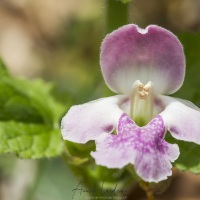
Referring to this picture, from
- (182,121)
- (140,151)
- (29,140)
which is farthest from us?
(29,140)

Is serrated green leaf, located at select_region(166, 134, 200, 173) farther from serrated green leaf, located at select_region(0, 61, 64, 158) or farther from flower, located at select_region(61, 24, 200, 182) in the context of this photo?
serrated green leaf, located at select_region(0, 61, 64, 158)

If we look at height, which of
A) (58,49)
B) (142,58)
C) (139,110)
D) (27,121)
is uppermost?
(142,58)

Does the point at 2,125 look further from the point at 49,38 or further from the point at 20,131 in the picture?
the point at 49,38

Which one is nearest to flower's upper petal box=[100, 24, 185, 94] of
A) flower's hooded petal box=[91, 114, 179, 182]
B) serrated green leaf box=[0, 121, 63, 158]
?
flower's hooded petal box=[91, 114, 179, 182]

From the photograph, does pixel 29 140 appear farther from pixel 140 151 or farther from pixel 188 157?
pixel 140 151

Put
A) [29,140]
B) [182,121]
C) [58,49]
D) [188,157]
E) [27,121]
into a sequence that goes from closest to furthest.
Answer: [182,121] < [188,157] < [29,140] < [27,121] < [58,49]

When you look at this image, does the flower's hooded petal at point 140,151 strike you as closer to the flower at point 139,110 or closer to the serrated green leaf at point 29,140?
the flower at point 139,110

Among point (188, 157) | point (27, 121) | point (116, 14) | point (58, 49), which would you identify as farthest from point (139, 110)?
point (58, 49)
